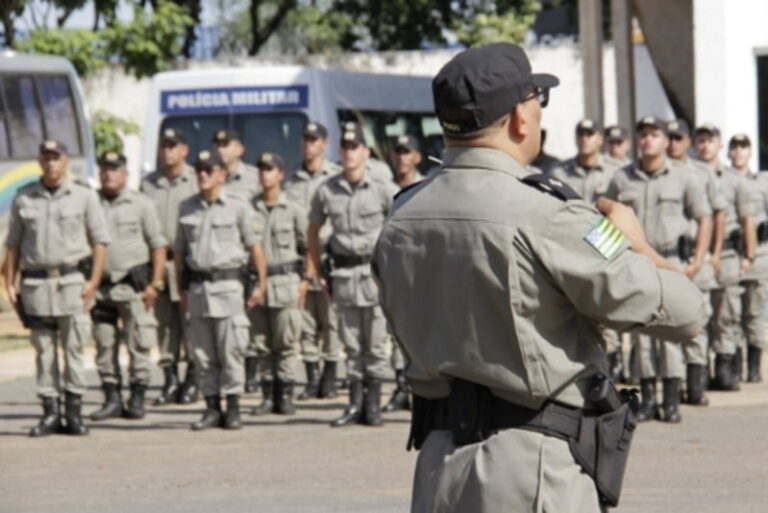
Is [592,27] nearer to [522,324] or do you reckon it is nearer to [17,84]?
[17,84]

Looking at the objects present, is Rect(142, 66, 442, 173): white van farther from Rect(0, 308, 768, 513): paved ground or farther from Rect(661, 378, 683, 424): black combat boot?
Rect(661, 378, 683, 424): black combat boot

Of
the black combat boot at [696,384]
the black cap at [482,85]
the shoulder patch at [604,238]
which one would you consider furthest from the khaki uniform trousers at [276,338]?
the shoulder patch at [604,238]

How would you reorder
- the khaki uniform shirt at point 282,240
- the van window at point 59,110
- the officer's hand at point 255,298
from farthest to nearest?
the van window at point 59,110, the khaki uniform shirt at point 282,240, the officer's hand at point 255,298

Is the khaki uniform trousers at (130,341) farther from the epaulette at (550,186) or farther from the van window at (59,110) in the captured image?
the van window at (59,110)

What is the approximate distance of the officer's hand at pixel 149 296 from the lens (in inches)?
471

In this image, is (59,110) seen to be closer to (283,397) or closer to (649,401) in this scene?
(283,397)

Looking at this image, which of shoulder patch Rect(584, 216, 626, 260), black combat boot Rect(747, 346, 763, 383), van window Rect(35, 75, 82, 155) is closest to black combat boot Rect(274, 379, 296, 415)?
black combat boot Rect(747, 346, 763, 383)

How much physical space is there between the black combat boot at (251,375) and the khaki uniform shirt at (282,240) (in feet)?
3.67

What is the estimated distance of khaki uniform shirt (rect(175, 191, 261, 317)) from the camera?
11242 mm

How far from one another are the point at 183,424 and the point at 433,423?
783 cm

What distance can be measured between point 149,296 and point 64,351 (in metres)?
1.03

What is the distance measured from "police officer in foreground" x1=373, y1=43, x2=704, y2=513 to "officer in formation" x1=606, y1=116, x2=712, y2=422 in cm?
713

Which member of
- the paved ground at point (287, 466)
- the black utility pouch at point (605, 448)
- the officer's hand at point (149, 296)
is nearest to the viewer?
the black utility pouch at point (605, 448)

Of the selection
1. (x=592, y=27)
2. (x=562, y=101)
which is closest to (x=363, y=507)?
(x=592, y=27)
